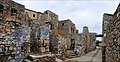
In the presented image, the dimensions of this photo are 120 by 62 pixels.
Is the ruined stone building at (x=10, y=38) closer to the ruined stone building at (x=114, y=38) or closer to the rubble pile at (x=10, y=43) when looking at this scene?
the rubble pile at (x=10, y=43)

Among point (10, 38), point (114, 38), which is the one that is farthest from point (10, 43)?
point (114, 38)

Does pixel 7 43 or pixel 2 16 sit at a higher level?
pixel 2 16

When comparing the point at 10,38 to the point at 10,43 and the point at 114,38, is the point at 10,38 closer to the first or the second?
the point at 10,43

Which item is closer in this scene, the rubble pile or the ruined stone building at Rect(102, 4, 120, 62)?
the ruined stone building at Rect(102, 4, 120, 62)

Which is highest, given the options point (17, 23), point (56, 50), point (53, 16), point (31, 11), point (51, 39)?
point (31, 11)

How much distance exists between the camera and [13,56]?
238 inches

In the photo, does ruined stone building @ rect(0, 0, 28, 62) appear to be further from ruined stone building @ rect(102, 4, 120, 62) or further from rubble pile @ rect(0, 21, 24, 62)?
ruined stone building @ rect(102, 4, 120, 62)

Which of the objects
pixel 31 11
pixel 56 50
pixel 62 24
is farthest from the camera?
pixel 31 11

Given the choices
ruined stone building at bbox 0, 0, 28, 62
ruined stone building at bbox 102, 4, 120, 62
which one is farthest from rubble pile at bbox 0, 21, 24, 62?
ruined stone building at bbox 102, 4, 120, 62

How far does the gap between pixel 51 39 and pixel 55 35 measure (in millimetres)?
490

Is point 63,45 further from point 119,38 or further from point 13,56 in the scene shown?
point 119,38

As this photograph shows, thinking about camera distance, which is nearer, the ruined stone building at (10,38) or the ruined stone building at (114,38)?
the ruined stone building at (114,38)

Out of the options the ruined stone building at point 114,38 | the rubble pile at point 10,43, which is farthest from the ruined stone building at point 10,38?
the ruined stone building at point 114,38

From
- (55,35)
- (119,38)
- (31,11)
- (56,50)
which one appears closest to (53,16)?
(55,35)
